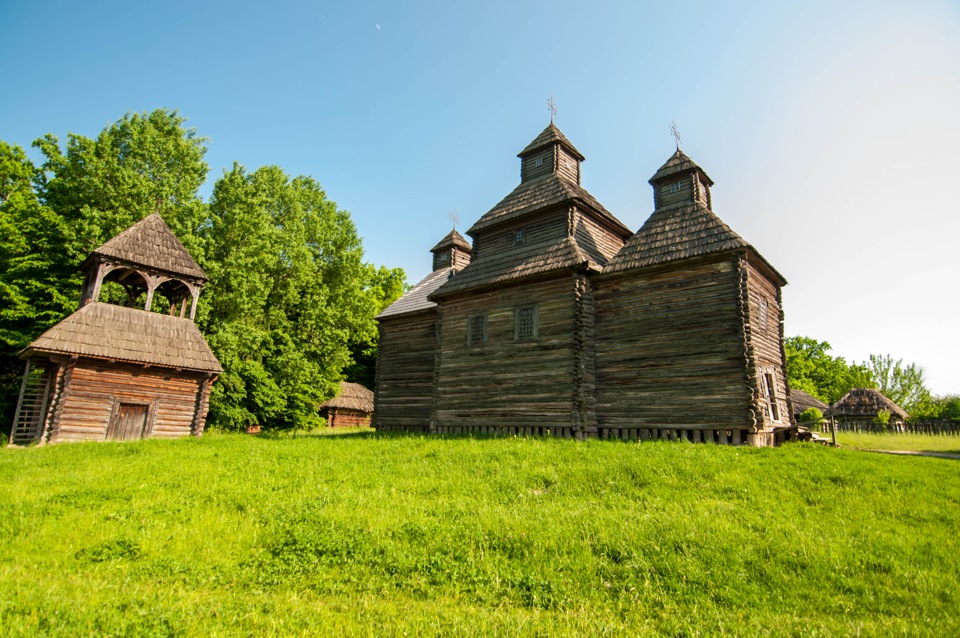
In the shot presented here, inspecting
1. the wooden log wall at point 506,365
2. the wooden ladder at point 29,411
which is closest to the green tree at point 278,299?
the wooden ladder at point 29,411

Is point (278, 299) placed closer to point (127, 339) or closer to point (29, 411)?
point (127, 339)

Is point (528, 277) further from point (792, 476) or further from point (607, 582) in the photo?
point (607, 582)

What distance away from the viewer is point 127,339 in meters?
20.5

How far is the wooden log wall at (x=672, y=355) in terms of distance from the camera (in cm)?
1502

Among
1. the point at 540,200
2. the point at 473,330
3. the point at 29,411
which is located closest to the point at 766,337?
the point at 540,200

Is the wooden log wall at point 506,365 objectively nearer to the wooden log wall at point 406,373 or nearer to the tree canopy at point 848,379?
the wooden log wall at point 406,373

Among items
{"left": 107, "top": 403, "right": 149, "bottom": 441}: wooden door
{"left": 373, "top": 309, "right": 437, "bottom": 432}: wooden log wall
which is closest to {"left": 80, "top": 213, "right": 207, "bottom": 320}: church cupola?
{"left": 107, "top": 403, "right": 149, "bottom": 441}: wooden door

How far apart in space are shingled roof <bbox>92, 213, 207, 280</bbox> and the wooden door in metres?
6.31

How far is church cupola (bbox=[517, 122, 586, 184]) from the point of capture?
23.0 meters

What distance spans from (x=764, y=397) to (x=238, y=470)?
50.4 ft

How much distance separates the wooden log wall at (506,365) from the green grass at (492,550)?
19.3 ft

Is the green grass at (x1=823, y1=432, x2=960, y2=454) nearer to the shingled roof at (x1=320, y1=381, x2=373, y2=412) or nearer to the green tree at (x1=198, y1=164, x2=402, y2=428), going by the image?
the green tree at (x1=198, y1=164, x2=402, y2=428)

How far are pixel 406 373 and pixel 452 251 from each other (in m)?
10.8

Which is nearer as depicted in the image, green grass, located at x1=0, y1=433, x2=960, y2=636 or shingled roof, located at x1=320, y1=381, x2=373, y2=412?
green grass, located at x1=0, y1=433, x2=960, y2=636
